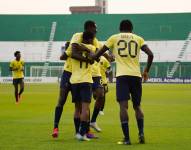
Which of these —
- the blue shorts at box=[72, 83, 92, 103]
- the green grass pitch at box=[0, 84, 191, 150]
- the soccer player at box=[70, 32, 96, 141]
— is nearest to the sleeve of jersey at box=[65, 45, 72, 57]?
the soccer player at box=[70, 32, 96, 141]

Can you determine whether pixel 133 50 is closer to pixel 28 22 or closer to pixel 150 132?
pixel 150 132

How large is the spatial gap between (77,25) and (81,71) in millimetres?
74292

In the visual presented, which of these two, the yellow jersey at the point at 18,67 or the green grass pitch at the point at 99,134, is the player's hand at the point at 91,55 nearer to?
the green grass pitch at the point at 99,134

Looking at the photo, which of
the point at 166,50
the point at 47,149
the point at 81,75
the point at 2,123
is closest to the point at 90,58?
the point at 81,75

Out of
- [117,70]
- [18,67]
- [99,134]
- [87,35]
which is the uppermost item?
[87,35]

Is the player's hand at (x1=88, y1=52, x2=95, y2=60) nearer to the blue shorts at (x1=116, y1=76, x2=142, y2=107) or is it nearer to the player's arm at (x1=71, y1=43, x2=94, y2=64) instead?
the player's arm at (x1=71, y1=43, x2=94, y2=64)

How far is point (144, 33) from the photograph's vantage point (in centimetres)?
8525

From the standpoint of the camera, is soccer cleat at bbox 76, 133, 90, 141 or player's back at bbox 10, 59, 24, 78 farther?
player's back at bbox 10, 59, 24, 78

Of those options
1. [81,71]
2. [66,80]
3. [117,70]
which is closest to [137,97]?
[117,70]

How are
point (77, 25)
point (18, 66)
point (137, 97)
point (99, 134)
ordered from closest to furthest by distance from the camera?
point (137, 97), point (99, 134), point (18, 66), point (77, 25)

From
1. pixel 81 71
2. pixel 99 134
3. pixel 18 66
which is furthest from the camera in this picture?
pixel 18 66

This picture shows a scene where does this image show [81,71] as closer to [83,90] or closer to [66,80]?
[83,90]

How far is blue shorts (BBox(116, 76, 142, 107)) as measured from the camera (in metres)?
11.4

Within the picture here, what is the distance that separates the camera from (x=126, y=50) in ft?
37.6
